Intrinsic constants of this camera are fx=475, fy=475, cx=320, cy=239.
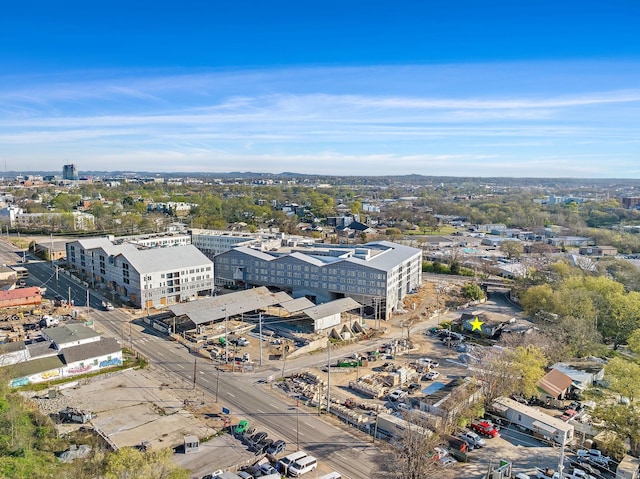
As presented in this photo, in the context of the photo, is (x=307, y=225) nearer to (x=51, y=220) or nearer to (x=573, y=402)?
(x=51, y=220)

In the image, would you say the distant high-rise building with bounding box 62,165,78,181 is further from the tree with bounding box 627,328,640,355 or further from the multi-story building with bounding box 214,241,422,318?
the tree with bounding box 627,328,640,355

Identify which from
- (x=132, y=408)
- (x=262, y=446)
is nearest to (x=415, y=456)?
(x=262, y=446)

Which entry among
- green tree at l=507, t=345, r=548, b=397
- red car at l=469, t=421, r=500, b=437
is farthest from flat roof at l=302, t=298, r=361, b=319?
red car at l=469, t=421, r=500, b=437

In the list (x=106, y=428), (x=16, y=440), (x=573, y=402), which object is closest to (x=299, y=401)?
(x=106, y=428)

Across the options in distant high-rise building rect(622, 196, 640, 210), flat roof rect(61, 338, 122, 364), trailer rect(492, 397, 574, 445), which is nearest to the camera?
trailer rect(492, 397, 574, 445)

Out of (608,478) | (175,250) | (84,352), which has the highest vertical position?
(175,250)

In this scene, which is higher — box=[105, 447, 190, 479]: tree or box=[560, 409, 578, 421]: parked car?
box=[105, 447, 190, 479]: tree

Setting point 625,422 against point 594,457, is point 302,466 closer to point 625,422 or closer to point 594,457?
point 594,457

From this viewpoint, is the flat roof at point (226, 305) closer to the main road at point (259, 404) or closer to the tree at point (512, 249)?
the main road at point (259, 404)
